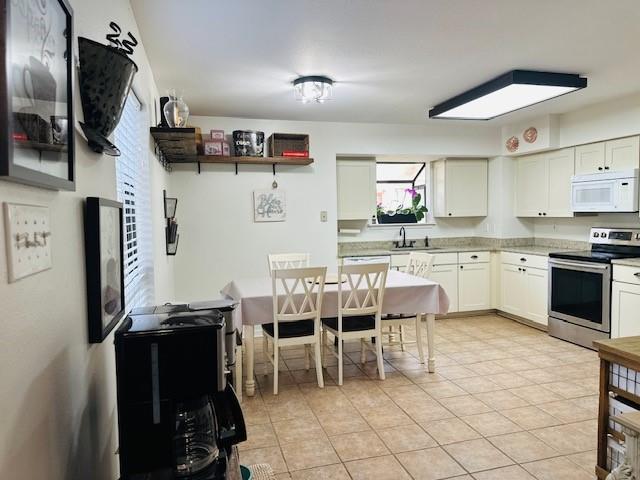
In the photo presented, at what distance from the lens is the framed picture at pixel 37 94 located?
65 cm

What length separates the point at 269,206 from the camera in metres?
4.74

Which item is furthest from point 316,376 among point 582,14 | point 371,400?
point 582,14

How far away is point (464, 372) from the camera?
3578 mm

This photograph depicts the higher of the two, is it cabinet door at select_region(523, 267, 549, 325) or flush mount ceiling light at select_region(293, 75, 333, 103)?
flush mount ceiling light at select_region(293, 75, 333, 103)

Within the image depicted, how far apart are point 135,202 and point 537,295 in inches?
171

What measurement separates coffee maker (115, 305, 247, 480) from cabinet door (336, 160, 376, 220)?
4.19m

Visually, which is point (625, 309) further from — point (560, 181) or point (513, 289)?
point (560, 181)

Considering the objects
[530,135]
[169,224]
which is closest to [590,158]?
[530,135]

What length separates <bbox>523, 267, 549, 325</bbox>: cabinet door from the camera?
471cm

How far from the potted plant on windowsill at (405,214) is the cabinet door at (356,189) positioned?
21.7 inches

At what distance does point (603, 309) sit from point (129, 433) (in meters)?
4.27

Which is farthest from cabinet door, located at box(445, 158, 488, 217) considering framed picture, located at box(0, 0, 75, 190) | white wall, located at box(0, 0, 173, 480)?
framed picture, located at box(0, 0, 75, 190)

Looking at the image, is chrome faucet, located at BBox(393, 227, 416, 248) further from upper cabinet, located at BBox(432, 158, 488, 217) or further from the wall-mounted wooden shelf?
the wall-mounted wooden shelf

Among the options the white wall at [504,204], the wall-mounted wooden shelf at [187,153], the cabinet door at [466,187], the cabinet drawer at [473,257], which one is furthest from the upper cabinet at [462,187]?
the wall-mounted wooden shelf at [187,153]
